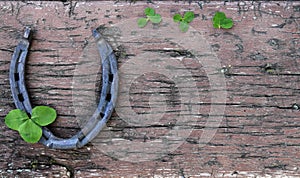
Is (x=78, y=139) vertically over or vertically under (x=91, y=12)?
under

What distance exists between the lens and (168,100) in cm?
143

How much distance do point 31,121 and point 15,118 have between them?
5 cm

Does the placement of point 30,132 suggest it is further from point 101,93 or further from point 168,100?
point 168,100

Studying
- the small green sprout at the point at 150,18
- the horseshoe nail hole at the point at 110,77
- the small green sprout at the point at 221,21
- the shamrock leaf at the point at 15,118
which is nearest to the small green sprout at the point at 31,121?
the shamrock leaf at the point at 15,118

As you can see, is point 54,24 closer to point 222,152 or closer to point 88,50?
point 88,50

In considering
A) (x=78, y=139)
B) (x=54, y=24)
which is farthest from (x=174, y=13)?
(x=78, y=139)

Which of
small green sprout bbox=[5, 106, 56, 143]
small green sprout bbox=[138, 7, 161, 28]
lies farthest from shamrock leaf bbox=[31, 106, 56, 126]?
small green sprout bbox=[138, 7, 161, 28]

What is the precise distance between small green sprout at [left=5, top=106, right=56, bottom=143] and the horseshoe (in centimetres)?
2

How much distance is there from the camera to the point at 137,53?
1455 millimetres

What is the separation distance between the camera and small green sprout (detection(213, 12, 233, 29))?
145cm

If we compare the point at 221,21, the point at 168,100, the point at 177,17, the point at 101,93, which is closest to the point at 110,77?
the point at 101,93

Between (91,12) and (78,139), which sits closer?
(78,139)

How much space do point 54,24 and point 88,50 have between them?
155 millimetres

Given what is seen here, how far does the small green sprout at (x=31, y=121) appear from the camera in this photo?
4.52ft
